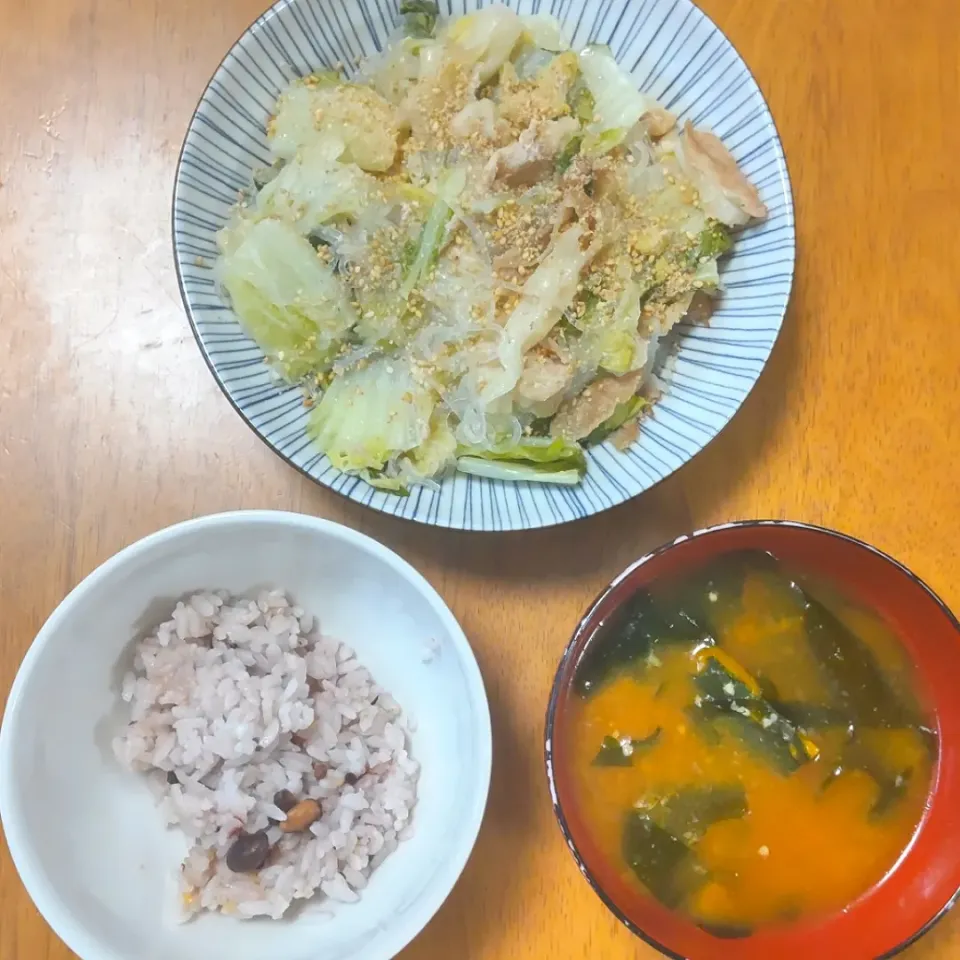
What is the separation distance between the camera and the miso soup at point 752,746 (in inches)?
44.5

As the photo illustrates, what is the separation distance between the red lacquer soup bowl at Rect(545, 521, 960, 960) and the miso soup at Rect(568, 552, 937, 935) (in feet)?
0.05

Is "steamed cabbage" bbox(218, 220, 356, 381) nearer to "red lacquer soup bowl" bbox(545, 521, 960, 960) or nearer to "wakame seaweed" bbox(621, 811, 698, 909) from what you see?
"red lacquer soup bowl" bbox(545, 521, 960, 960)

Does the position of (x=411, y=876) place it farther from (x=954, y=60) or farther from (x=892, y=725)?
(x=954, y=60)

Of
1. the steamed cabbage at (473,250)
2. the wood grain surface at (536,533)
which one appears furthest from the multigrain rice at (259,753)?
the steamed cabbage at (473,250)

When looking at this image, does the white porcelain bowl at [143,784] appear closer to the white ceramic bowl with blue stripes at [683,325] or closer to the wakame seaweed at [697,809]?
the white ceramic bowl with blue stripes at [683,325]

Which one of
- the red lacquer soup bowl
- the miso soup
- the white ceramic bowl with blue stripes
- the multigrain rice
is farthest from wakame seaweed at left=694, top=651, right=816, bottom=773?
the multigrain rice

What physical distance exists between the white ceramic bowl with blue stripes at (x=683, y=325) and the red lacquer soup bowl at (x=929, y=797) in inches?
5.4

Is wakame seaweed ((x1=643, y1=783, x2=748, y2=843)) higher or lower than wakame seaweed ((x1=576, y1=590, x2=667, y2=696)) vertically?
lower

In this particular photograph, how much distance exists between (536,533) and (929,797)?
59cm

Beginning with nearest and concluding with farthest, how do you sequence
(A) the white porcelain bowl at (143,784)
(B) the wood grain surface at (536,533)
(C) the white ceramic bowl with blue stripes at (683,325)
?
(A) the white porcelain bowl at (143,784), (C) the white ceramic bowl with blue stripes at (683,325), (B) the wood grain surface at (536,533)

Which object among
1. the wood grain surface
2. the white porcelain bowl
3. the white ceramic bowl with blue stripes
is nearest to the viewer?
the white porcelain bowl

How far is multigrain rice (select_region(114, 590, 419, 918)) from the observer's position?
1.13 m

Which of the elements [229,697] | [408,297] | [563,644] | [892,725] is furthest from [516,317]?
[892,725]

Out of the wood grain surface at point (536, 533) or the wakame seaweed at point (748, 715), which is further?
the wood grain surface at point (536, 533)
